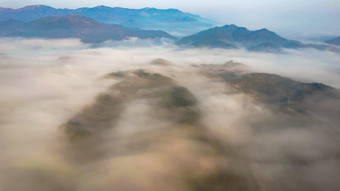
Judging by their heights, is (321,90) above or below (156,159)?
above

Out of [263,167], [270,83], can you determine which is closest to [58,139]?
[263,167]

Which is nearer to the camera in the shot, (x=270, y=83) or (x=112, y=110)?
(x=112, y=110)

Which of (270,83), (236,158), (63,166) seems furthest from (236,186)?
(270,83)

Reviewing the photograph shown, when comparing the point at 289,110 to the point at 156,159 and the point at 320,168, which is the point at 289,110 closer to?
the point at 320,168

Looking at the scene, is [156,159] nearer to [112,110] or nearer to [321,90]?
[112,110]

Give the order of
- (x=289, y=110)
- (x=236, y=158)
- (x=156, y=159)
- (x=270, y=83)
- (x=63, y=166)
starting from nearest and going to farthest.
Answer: (x=63, y=166)
(x=156, y=159)
(x=236, y=158)
(x=289, y=110)
(x=270, y=83)

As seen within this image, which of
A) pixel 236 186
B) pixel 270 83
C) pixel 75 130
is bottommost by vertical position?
pixel 236 186

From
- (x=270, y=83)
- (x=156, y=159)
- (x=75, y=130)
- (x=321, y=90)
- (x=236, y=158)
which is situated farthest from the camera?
(x=270, y=83)
